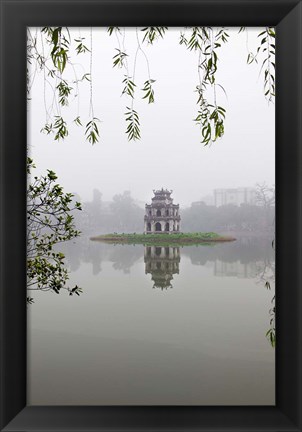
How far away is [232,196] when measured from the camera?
116 cm

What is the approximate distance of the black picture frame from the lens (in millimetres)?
755

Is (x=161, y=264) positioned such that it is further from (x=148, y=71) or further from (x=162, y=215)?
(x=148, y=71)

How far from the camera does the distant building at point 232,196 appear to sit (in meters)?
1.14

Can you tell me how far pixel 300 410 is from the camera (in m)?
0.76

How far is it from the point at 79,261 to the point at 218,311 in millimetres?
463

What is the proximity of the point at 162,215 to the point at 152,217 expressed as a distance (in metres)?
0.04

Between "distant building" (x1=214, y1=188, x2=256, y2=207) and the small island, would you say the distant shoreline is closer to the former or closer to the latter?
the small island

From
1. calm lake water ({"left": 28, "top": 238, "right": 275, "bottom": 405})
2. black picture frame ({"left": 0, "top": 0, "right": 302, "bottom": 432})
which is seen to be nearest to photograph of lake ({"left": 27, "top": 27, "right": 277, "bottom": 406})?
calm lake water ({"left": 28, "top": 238, "right": 275, "bottom": 405})

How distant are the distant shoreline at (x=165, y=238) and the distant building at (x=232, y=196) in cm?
11

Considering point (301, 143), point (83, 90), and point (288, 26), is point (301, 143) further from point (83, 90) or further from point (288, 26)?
point (83, 90)

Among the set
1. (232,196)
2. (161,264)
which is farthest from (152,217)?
(232,196)

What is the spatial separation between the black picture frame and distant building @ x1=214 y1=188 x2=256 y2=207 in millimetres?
355

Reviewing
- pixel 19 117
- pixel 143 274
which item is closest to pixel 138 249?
pixel 143 274

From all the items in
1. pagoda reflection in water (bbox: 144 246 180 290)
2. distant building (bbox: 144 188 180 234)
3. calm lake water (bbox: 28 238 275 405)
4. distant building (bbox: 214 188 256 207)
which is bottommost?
calm lake water (bbox: 28 238 275 405)
